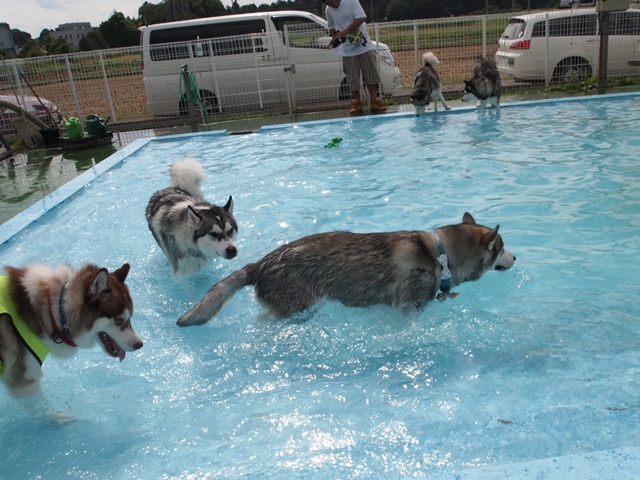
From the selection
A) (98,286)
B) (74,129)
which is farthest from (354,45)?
(98,286)

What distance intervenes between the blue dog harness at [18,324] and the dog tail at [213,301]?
0.85 metres

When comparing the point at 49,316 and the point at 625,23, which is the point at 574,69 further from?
the point at 49,316

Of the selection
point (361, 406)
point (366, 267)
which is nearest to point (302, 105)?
point (366, 267)

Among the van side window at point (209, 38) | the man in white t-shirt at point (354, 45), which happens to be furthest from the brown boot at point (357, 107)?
the van side window at point (209, 38)

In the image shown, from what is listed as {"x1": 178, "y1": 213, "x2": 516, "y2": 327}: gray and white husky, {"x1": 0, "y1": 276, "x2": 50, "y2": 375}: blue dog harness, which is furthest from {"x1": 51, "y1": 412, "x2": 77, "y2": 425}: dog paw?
{"x1": 178, "y1": 213, "x2": 516, "y2": 327}: gray and white husky

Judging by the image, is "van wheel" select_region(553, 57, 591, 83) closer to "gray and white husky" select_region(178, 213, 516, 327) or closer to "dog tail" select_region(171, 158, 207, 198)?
"dog tail" select_region(171, 158, 207, 198)

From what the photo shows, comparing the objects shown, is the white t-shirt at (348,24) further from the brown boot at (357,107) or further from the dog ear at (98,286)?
the dog ear at (98,286)

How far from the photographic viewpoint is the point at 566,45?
44.7 feet

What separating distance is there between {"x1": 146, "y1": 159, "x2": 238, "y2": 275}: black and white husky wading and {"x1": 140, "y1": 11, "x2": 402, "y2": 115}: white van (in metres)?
8.97

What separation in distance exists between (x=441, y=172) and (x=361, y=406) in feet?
17.3

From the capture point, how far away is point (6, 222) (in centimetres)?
686

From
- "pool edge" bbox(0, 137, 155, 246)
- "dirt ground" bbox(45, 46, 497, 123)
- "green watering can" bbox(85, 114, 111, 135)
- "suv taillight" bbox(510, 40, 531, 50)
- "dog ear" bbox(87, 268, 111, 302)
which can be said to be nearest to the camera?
"dog ear" bbox(87, 268, 111, 302)

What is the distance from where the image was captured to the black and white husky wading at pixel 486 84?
11047 mm

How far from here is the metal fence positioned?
44.9 feet
